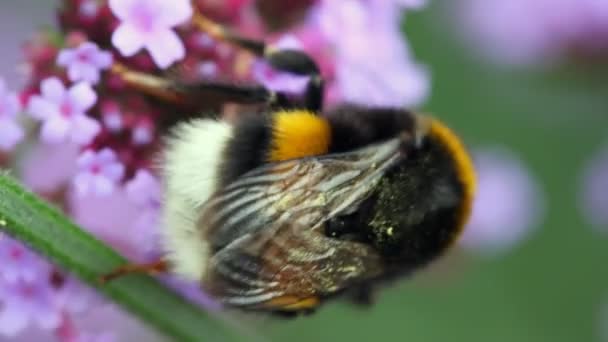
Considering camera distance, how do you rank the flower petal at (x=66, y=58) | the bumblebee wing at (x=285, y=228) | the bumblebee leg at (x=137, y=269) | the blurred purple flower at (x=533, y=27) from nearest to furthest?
the bumblebee wing at (x=285, y=228)
the bumblebee leg at (x=137, y=269)
the flower petal at (x=66, y=58)
the blurred purple flower at (x=533, y=27)

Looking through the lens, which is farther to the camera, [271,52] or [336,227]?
[271,52]

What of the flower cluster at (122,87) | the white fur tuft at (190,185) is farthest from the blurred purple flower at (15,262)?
the white fur tuft at (190,185)

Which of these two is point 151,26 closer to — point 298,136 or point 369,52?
point 298,136

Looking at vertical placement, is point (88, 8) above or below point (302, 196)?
above

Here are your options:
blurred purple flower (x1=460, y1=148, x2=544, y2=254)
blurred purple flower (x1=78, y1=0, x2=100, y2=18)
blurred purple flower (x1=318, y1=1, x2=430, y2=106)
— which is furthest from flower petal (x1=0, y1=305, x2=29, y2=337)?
blurred purple flower (x1=460, y1=148, x2=544, y2=254)

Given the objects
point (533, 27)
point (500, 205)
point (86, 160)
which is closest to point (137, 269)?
point (86, 160)

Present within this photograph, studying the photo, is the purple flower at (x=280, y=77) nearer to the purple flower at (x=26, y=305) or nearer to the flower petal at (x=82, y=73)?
the flower petal at (x=82, y=73)
